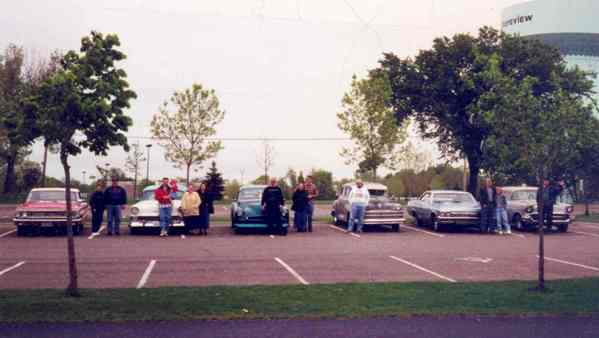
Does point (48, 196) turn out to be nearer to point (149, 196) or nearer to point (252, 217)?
point (149, 196)

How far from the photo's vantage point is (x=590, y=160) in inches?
1328

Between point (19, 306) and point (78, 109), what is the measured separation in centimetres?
285

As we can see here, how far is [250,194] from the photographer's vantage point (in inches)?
901

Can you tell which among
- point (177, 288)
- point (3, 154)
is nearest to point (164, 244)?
point (177, 288)

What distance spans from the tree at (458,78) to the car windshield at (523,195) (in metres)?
10.5

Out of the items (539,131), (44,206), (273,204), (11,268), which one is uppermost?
(539,131)

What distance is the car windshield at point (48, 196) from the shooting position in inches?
858

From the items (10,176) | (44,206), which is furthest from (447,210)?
(10,176)

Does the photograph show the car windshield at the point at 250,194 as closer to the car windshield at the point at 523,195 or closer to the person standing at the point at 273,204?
the person standing at the point at 273,204

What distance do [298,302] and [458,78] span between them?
2994cm

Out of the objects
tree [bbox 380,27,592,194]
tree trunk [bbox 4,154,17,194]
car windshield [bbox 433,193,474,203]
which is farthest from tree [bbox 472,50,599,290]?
tree trunk [bbox 4,154,17,194]

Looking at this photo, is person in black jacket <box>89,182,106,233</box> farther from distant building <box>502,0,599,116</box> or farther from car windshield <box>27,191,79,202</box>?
distant building <box>502,0,599,116</box>

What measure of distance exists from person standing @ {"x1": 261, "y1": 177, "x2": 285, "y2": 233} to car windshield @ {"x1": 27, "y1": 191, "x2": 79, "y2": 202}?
246 inches

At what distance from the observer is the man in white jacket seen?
23141 millimetres
